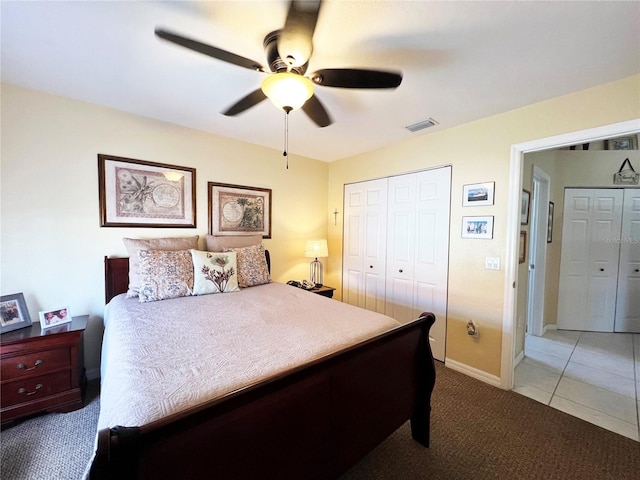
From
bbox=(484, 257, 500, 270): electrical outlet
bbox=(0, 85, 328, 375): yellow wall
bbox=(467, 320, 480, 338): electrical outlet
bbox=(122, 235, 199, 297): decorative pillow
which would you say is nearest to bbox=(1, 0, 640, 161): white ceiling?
bbox=(0, 85, 328, 375): yellow wall

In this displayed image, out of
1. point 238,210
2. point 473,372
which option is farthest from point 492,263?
point 238,210

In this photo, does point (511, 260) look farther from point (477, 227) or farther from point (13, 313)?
point (13, 313)

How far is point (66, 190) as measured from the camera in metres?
2.25

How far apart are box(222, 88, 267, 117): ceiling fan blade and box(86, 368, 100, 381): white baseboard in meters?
2.56

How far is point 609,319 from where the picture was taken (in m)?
3.66

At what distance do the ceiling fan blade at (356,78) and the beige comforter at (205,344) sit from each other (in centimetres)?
143

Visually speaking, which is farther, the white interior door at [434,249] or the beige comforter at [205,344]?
the white interior door at [434,249]

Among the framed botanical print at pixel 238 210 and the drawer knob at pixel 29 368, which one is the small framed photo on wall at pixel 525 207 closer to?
the framed botanical print at pixel 238 210

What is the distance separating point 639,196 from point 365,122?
3920mm

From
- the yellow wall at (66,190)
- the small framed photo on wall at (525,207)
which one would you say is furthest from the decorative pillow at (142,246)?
the small framed photo on wall at (525,207)

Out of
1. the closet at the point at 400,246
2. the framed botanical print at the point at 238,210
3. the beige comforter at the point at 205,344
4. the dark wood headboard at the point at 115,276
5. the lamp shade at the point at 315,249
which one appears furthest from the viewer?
the lamp shade at the point at 315,249

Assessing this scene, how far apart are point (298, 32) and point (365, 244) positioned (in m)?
2.70

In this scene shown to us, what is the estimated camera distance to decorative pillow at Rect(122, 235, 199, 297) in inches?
88.2

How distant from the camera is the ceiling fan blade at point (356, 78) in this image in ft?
4.62
